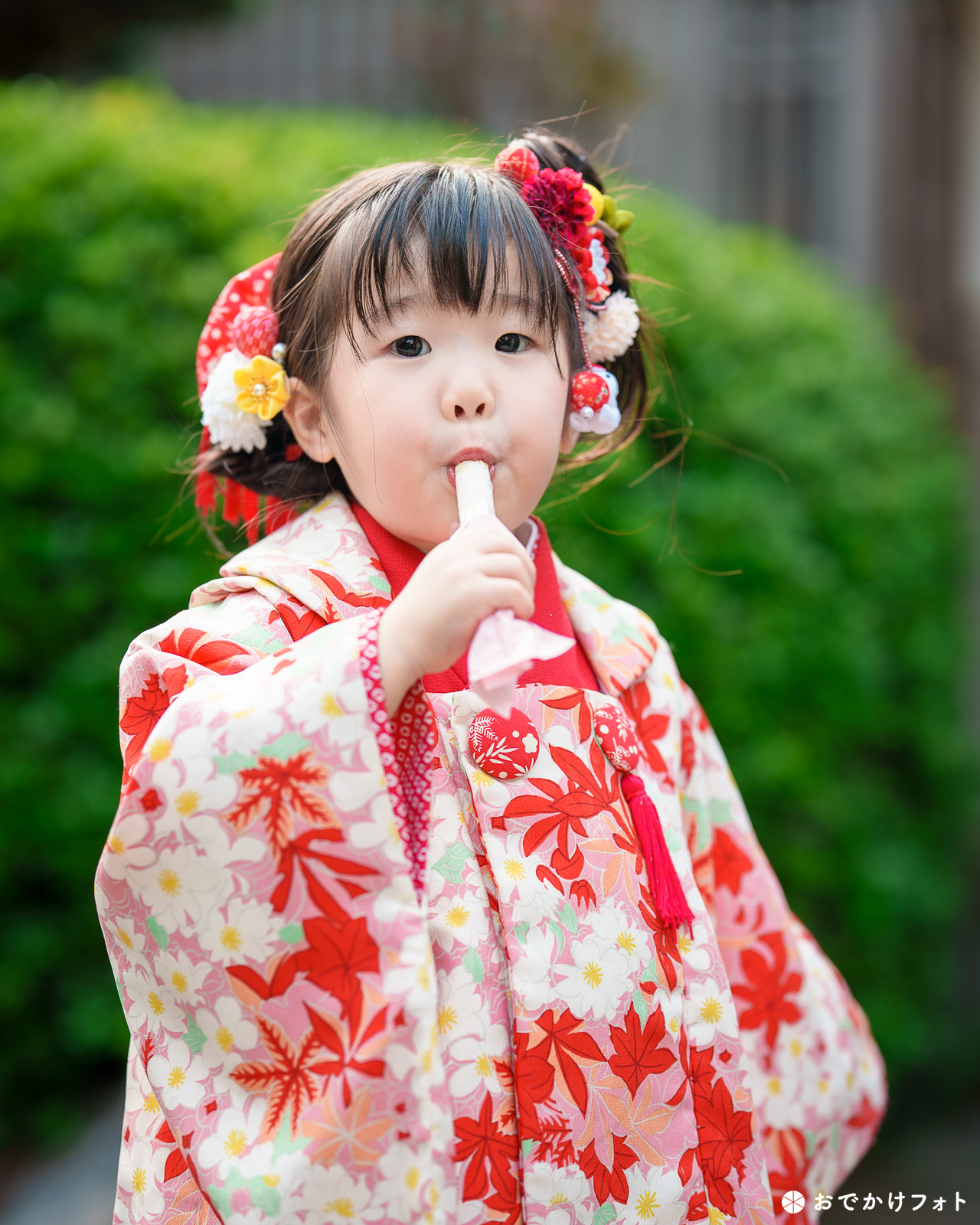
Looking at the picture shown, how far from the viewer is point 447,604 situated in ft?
3.42

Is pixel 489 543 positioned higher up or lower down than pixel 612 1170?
higher up

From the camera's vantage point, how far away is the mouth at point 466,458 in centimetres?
119

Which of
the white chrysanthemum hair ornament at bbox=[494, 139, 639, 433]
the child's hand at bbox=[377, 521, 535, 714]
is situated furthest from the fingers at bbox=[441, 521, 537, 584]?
the white chrysanthemum hair ornament at bbox=[494, 139, 639, 433]

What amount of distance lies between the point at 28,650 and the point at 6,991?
742 mm

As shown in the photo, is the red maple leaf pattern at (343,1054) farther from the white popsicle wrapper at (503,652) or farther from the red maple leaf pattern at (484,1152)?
the white popsicle wrapper at (503,652)

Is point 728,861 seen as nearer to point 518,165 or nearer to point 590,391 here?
point 590,391

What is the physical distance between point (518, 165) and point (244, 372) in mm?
411

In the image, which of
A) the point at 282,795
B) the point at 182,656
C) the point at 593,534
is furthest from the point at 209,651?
the point at 593,534

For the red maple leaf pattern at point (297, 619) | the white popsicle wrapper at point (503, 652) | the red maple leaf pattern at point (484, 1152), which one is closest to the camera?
the white popsicle wrapper at point (503, 652)

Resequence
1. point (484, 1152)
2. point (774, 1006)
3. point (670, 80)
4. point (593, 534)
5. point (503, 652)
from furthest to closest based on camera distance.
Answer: point (670, 80) < point (593, 534) < point (774, 1006) < point (484, 1152) < point (503, 652)

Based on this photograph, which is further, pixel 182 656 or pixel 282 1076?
pixel 182 656

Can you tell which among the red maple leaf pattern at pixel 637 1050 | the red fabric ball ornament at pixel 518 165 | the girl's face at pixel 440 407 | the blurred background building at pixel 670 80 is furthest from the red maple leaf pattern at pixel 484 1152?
the blurred background building at pixel 670 80

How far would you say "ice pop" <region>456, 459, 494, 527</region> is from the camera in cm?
116

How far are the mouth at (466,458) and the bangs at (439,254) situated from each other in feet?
0.49
